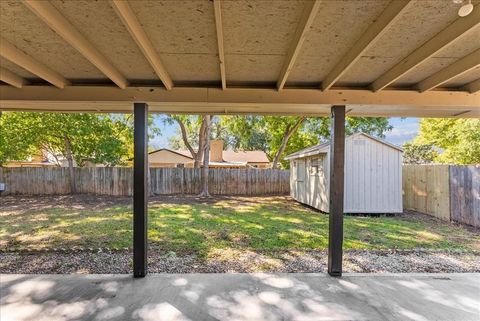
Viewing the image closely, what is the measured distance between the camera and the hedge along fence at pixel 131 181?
37.1 feet

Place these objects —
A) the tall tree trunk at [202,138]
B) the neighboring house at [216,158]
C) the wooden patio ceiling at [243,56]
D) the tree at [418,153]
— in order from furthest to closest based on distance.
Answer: the tree at [418,153], the neighboring house at [216,158], the tall tree trunk at [202,138], the wooden patio ceiling at [243,56]

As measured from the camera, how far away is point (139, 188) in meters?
3.25

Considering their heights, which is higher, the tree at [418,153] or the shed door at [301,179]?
the tree at [418,153]

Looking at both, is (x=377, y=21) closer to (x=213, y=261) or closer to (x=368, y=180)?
(x=213, y=261)

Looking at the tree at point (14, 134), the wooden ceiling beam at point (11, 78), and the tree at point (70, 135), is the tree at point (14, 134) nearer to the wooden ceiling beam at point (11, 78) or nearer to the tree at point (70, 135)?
the tree at point (70, 135)

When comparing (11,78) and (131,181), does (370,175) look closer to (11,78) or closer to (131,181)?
(11,78)

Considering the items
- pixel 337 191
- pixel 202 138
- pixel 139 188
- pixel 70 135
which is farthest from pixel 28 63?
pixel 202 138

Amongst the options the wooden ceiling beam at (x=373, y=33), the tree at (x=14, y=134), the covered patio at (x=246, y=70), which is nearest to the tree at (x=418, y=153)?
the covered patio at (x=246, y=70)

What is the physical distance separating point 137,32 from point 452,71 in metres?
2.62

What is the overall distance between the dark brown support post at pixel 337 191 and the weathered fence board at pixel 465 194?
191 inches

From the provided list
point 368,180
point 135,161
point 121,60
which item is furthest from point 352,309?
point 368,180

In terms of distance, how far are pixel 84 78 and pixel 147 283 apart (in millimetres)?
2266

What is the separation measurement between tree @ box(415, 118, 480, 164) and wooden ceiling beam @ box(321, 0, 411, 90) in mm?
10393

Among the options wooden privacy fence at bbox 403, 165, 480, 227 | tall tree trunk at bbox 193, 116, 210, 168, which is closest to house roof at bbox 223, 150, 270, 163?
tall tree trunk at bbox 193, 116, 210, 168
